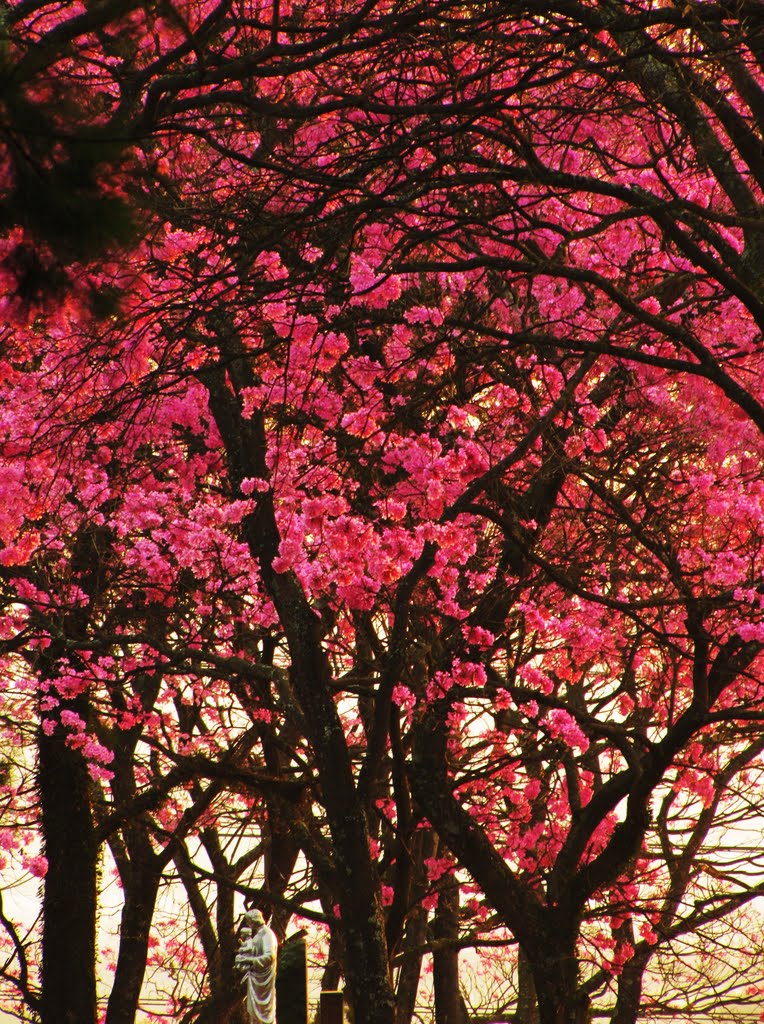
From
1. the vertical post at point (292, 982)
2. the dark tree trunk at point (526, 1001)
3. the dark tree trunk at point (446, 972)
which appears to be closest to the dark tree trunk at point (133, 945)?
the dark tree trunk at point (446, 972)

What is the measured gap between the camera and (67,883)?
11789 millimetres

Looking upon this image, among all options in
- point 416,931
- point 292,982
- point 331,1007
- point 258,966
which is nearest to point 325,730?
point 292,982

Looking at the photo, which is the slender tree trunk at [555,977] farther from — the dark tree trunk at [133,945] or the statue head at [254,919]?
the dark tree trunk at [133,945]

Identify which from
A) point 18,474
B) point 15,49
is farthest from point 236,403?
point 15,49

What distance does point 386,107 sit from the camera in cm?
501

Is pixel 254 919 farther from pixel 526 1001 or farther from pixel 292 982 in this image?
pixel 526 1001

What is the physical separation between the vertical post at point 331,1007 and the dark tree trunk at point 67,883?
3.96 meters

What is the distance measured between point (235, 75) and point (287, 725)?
9.60m

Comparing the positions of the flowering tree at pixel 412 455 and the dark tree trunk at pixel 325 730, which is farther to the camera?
the dark tree trunk at pixel 325 730

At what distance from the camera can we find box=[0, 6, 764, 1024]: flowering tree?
5727mm

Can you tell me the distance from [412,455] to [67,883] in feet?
20.1

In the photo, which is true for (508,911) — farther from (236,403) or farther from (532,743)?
(236,403)

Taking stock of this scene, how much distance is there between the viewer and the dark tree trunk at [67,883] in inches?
454

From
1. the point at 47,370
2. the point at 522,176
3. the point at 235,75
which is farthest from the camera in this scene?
the point at 47,370
